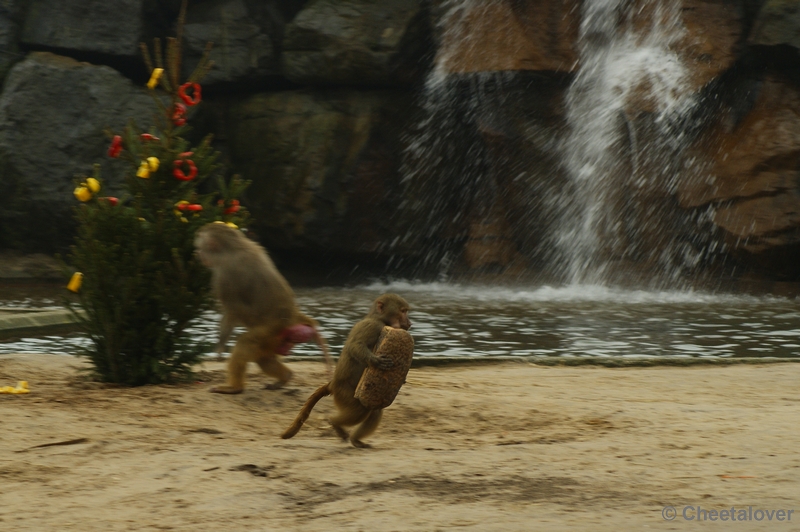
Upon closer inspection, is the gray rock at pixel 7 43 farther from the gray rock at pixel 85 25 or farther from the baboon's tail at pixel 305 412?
the baboon's tail at pixel 305 412

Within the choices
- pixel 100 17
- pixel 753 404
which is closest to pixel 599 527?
pixel 753 404

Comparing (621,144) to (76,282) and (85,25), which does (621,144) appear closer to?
(85,25)

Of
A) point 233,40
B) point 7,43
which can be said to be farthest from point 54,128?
point 233,40

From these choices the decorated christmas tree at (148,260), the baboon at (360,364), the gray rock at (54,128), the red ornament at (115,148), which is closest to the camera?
the baboon at (360,364)

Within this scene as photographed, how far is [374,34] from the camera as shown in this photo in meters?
16.4

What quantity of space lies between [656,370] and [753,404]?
1.67 m

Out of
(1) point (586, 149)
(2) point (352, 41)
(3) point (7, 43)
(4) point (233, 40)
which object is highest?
(2) point (352, 41)

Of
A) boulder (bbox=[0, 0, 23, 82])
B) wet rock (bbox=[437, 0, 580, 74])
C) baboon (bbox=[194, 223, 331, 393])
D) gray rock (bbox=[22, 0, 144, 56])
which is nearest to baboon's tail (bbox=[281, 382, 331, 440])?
baboon (bbox=[194, 223, 331, 393])

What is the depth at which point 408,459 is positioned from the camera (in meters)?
4.58

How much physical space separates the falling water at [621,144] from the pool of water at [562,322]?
1.35 metres

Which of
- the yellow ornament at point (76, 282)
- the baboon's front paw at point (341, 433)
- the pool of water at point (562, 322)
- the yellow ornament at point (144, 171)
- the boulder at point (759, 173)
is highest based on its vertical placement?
the boulder at point (759, 173)

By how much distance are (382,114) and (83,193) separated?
1113 centimetres

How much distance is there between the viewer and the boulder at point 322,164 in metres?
16.9

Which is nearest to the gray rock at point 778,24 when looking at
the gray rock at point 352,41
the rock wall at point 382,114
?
the rock wall at point 382,114
